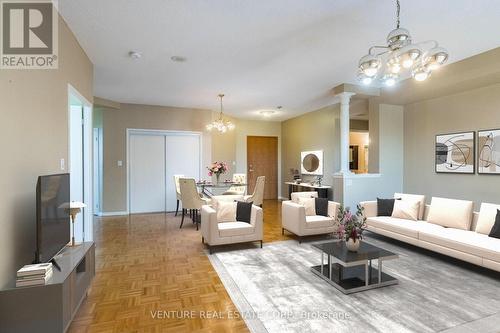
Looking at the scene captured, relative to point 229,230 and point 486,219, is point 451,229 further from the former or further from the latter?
point 229,230

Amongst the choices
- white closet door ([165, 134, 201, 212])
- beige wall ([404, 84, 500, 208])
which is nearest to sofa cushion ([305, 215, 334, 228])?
beige wall ([404, 84, 500, 208])

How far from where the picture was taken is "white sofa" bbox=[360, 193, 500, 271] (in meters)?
2.84

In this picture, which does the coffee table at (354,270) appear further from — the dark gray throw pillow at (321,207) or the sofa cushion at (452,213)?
the sofa cushion at (452,213)

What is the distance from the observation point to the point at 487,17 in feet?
8.71

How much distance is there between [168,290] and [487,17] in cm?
430

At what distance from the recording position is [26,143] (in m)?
2.01

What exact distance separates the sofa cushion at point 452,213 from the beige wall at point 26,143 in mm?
4825

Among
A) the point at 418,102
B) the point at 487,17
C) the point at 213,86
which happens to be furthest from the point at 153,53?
the point at 418,102

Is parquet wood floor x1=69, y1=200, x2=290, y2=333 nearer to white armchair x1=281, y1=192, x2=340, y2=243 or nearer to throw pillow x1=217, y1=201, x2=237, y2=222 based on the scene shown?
white armchair x1=281, y1=192, x2=340, y2=243

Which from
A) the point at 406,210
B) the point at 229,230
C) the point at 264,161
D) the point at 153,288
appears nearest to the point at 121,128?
the point at 229,230

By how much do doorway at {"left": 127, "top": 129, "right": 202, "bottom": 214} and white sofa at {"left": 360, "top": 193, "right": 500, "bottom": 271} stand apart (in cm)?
462

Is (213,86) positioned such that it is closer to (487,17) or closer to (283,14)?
(283,14)

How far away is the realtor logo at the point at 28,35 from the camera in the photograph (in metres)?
1.86

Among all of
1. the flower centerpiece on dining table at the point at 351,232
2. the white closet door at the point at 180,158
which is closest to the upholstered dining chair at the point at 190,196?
the white closet door at the point at 180,158
